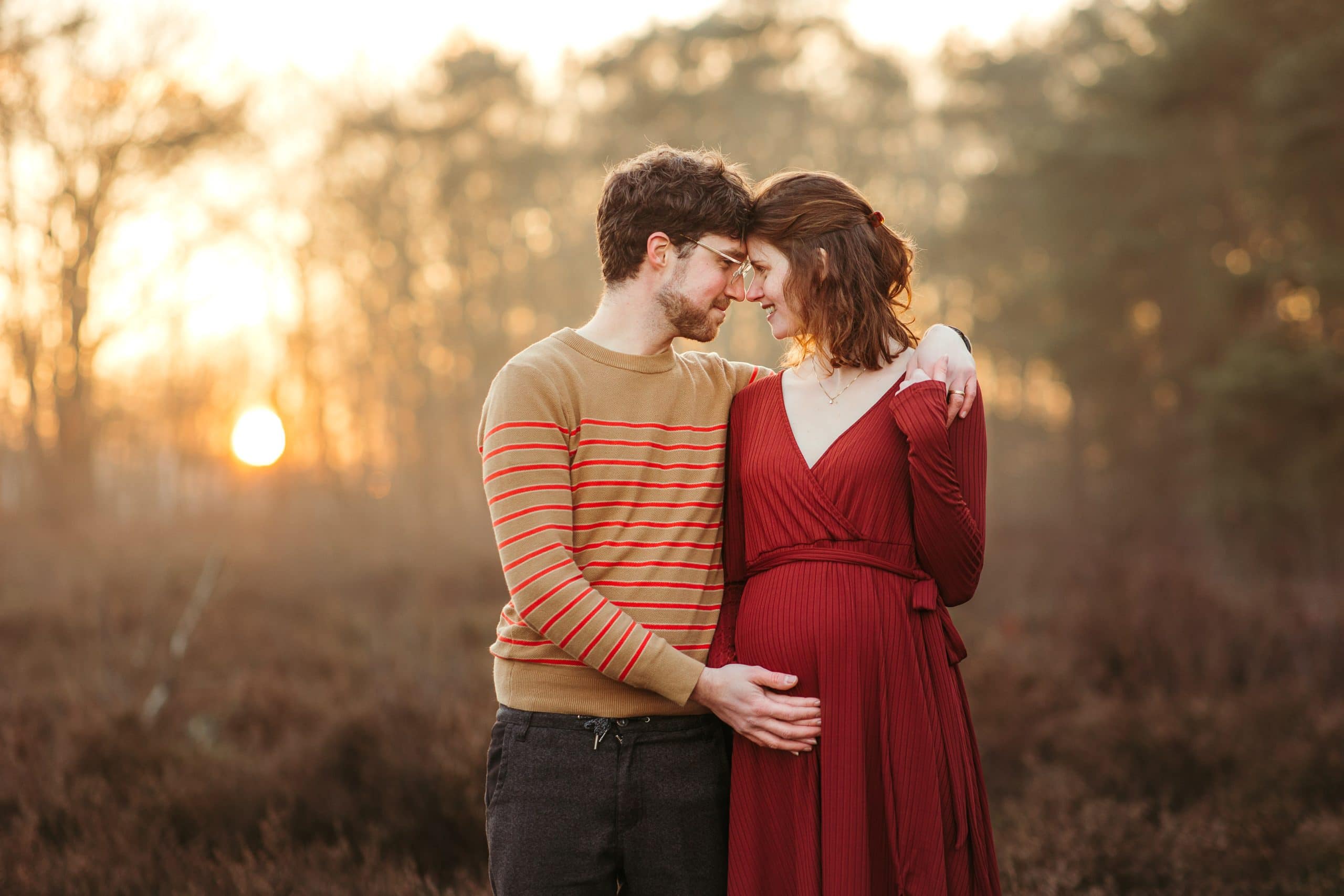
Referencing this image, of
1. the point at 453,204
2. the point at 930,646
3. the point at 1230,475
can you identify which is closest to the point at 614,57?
the point at 453,204

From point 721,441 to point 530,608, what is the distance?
67 centimetres

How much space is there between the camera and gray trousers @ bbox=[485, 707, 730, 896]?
2357mm

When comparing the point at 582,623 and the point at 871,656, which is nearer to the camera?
the point at 582,623

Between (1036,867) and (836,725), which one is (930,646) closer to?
(836,725)

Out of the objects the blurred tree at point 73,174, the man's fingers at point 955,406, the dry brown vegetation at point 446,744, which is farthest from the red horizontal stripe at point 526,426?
the blurred tree at point 73,174

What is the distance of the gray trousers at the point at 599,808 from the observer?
7.73 ft

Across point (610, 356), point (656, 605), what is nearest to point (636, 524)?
point (656, 605)

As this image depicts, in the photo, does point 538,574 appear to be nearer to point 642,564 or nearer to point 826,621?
point 642,564

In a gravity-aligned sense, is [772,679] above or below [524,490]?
below

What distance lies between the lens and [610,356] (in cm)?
254

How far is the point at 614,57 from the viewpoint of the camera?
63.2 ft

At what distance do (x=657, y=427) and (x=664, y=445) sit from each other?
5 centimetres

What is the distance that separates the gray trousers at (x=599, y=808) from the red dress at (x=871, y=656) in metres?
0.11

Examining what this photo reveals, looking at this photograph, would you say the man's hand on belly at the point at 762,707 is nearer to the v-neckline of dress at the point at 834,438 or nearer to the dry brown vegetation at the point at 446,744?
the v-neckline of dress at the point at 834,438
